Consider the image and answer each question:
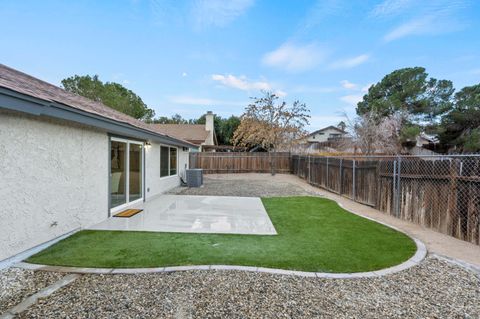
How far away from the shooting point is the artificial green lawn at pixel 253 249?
360 cm

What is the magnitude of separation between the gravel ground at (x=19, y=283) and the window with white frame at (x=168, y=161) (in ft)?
23.6

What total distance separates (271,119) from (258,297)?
18247 mm

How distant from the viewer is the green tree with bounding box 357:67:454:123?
72.1 feet

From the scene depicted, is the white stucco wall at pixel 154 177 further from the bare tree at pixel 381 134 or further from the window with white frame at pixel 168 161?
the bare tree at pixel 381 134

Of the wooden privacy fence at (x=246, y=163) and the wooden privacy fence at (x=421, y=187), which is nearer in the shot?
the wooden privacy fence at (x=421, y=187)

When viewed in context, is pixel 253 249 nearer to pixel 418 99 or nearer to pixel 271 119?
pixel 271 119

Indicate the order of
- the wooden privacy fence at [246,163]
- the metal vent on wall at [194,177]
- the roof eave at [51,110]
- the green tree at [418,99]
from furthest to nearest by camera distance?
1. the green tree at [418,99]
2. the wooden privacy fence at [246,163]
3. the metal vent on wall at [194,177]
4. the roof eave at [51,110]

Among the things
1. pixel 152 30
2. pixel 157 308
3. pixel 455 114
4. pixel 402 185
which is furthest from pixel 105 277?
pixel 455 114

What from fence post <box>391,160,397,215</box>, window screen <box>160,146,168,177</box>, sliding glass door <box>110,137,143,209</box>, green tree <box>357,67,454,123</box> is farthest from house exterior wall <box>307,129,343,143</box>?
sliding glass door <box>110,137,143,209</box>

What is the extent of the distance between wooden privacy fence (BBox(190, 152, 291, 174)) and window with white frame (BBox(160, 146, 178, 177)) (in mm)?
7463

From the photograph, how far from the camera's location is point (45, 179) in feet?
13.9

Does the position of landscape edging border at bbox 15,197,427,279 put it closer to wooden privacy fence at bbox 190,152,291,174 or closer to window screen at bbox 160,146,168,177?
window screen at bbox 160,146,168,177

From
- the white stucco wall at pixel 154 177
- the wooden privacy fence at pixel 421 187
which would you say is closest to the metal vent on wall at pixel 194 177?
the white stucco wall at pixel 154 177

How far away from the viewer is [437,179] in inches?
213
